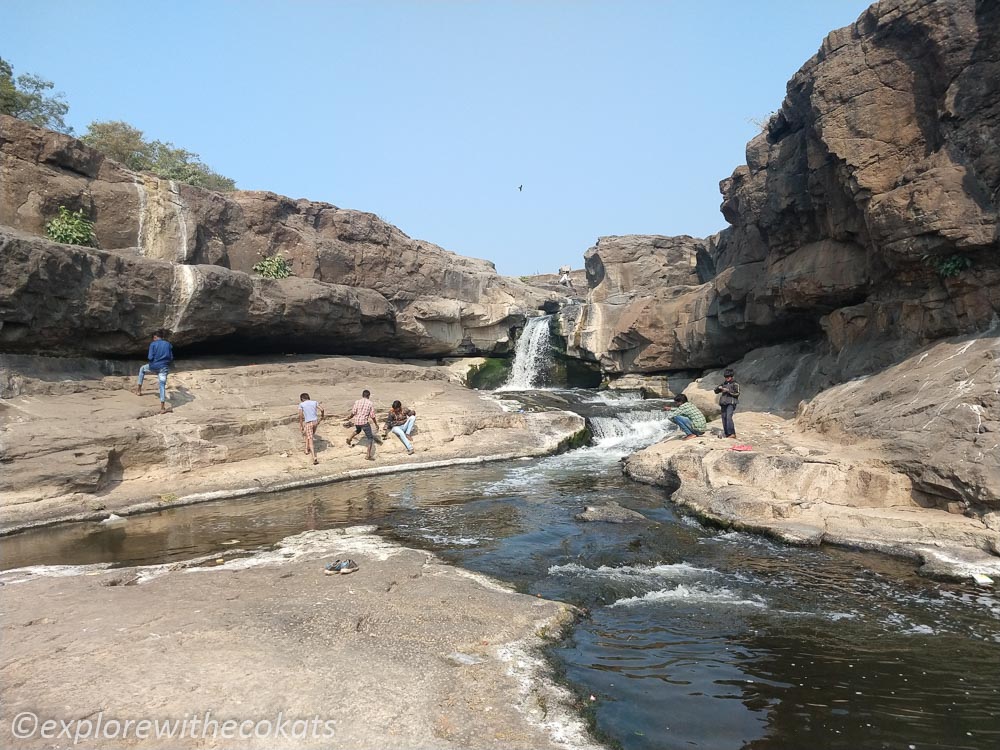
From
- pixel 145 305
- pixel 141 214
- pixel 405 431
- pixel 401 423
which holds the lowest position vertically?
pixel 405 431

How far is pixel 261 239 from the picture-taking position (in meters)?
26.0

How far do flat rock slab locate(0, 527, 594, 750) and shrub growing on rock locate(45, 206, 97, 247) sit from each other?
1379 centimetres

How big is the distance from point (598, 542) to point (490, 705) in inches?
228

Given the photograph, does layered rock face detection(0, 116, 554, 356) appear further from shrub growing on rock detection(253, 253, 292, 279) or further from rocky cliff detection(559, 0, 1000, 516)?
rocky cliff detection(559, 0, 1000, 516)

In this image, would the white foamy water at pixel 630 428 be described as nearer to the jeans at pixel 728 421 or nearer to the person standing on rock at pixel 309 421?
the jeans at pixel 728 421

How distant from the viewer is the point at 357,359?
2595 centimetres

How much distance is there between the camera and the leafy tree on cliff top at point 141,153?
3147 cm

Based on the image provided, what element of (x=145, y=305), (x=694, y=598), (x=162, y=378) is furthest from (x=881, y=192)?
(x=145, y=305)

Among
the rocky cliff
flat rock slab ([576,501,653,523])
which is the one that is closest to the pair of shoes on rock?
flat rock slab ([576,501,653,523])

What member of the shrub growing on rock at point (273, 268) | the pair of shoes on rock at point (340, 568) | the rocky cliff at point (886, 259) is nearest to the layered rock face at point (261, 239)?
the shrub growing on rock at point (273, 268)

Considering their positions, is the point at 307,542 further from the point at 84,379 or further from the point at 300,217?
the point at 300,217

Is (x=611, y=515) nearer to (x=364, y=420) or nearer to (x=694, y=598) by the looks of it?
(x=694, y=598)

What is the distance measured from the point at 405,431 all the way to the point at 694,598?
1211cm

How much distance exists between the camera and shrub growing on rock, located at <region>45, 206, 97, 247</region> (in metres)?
18.8
